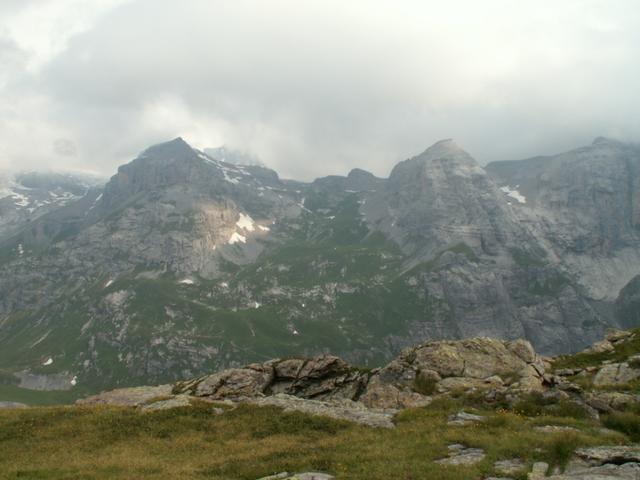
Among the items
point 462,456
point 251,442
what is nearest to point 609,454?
point 462,456

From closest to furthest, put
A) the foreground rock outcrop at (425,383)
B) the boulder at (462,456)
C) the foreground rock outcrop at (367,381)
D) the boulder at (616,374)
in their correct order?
the boulder at (462,456)
the foreground rock outcrop at (425,383)
the boulder at (616,374)
the foreground rock outcrop at (367,381)

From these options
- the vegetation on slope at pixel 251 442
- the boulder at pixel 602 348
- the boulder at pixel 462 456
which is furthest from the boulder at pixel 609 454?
the boulder at pixel 602 348

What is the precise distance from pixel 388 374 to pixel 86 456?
32953 mm

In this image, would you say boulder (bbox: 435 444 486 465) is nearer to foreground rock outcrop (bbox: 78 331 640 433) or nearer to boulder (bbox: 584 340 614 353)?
foreground rock outcrop (bbox: 78 331 640 433)

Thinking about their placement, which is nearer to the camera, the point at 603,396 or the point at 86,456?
the point at 86,456

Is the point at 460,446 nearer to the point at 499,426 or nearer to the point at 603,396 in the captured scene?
the point at 499,426

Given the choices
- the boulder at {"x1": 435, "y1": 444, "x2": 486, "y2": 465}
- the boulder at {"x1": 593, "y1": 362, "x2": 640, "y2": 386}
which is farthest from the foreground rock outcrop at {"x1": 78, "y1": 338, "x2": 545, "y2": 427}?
the boulder at {"x1": 435, "y1": 444, "x2": 486, "y2": 465}

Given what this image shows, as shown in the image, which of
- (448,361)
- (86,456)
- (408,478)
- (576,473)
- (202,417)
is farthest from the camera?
(448,361)

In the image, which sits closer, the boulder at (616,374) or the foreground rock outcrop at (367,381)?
the boulder at (616,374)

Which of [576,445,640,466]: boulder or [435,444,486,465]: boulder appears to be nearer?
[576,445,640,466]: boulder

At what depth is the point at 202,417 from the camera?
42.0m

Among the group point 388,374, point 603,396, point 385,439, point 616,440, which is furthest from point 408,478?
point 388,374

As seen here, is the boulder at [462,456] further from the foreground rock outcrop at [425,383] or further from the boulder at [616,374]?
the boulder at [616,374]

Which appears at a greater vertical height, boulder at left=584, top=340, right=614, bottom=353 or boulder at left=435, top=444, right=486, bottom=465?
boulder at left=435, top=444, right=486, bottom=465
